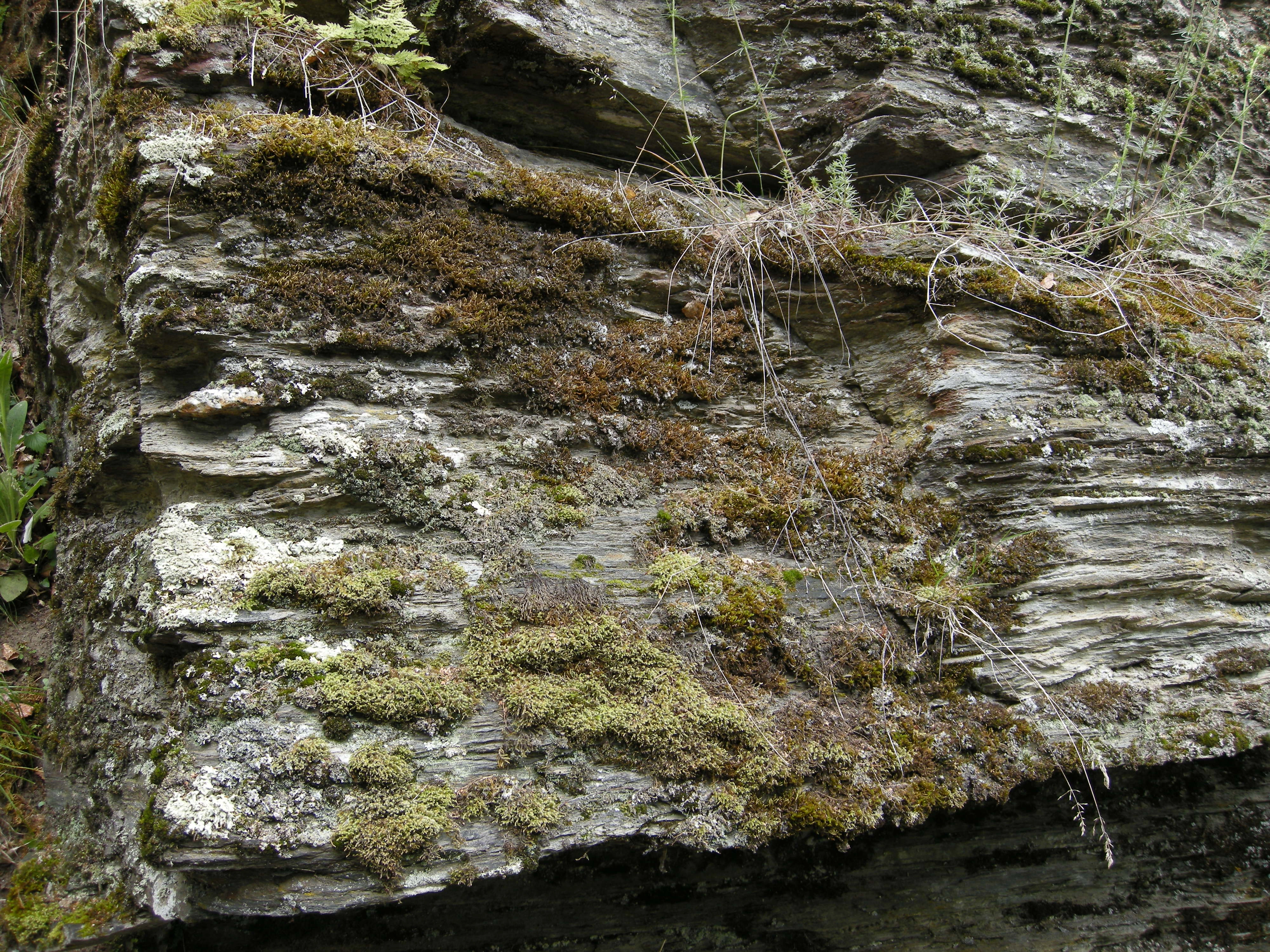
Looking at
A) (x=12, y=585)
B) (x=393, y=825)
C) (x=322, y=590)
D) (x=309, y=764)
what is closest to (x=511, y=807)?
(x=393, y=825)

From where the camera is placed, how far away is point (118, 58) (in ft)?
11.5

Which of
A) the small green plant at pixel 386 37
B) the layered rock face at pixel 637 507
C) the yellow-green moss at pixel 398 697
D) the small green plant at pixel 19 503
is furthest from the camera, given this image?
the small green plant at pixel 19 503

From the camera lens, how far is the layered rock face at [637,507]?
287 cm

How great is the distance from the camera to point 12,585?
14.4ft

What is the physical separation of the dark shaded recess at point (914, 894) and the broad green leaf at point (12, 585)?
253 cm

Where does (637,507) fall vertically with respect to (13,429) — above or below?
above

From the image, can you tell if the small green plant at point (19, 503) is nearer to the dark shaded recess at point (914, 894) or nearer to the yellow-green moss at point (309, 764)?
the dark shaded recess at point (914, 894)

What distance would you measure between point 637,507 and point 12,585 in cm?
417

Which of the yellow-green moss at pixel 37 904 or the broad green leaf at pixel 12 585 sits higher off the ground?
the broad green leaf at pixel 12 585

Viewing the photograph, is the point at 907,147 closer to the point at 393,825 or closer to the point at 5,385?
the point at 393,825

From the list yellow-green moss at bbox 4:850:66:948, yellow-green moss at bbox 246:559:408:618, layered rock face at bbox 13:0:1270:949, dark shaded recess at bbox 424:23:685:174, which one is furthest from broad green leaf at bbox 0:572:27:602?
dark shaded recess at bbox 424:23:685:174

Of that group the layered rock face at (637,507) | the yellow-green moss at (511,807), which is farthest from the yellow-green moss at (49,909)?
the yellow-green moss at (511,807)

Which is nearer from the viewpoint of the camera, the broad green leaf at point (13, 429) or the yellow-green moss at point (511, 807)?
the yellow-green moss at point (511, 807)

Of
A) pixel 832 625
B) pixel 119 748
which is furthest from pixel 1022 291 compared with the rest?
pixel 119 748
